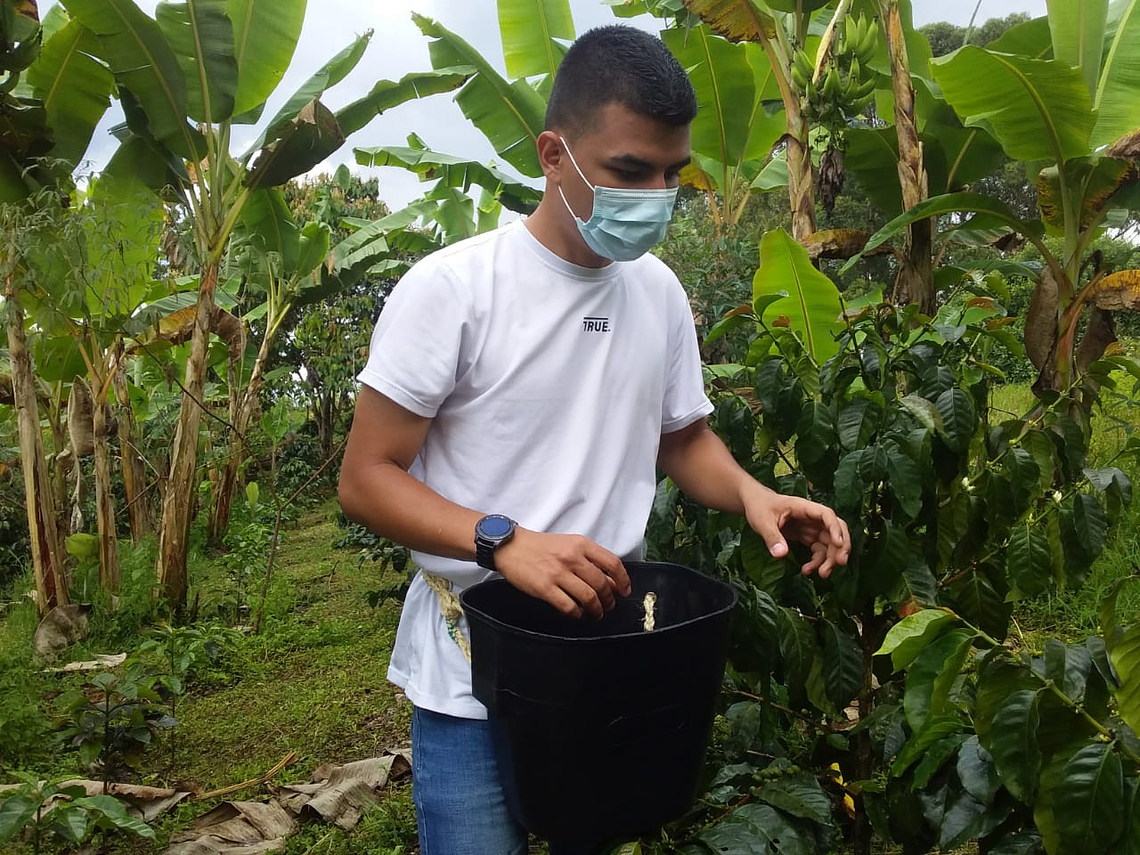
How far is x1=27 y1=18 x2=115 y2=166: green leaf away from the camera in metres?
4.77

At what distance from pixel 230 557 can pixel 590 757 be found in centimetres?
561

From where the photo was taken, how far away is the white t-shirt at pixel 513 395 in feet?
4.41

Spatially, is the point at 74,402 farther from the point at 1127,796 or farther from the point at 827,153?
the point at 1127,796

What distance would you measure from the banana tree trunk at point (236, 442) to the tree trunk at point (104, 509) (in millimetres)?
1443

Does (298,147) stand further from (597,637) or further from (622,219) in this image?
(597,637)

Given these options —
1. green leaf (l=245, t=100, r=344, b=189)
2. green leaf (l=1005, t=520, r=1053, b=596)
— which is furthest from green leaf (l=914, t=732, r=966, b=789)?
green leaf (l=245, t=100, r=344, b=189)

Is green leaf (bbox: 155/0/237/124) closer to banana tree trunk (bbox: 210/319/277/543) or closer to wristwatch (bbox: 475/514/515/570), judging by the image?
banana tree trunk (bbox: 210/319/277/543)

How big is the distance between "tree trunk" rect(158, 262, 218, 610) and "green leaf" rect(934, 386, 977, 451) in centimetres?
452

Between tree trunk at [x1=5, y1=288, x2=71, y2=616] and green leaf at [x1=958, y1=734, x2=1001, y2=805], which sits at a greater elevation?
green leaf at [x1=958, y1=734, x2=1001, y2=805]

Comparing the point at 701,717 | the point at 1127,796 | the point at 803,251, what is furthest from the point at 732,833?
the point at 803,251

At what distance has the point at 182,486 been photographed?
5.40 meters

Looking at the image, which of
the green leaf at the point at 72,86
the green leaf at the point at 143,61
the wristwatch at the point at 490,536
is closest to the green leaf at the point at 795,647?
the wristwatch at the point at 490,536

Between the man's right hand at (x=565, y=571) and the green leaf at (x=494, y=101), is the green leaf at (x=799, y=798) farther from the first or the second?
the green leaf at (x=494, y=101)

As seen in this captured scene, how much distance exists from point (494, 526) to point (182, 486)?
4713 millimetres
